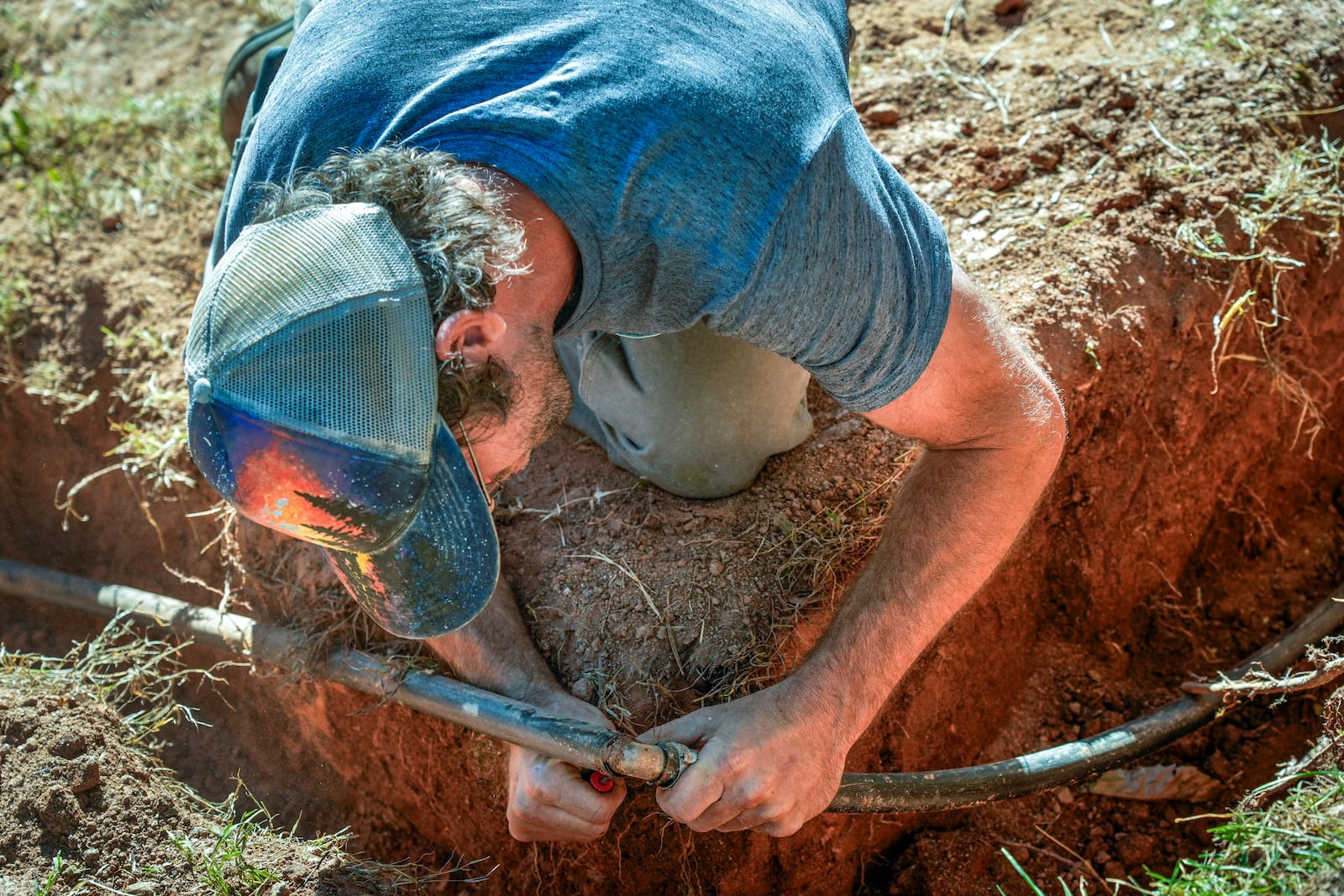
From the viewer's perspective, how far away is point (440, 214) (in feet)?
4.56

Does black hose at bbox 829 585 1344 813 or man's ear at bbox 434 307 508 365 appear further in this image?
black hose at bbox 829 585 1344 813

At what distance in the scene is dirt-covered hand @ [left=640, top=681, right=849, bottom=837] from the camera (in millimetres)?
1727

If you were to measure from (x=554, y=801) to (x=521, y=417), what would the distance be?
722mm

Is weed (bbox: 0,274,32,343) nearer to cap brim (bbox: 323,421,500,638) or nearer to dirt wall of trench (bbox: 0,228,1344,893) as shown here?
dirt wall of trench (bbox: 0,228,1344,893)

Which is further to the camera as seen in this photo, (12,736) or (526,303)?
(12,736)

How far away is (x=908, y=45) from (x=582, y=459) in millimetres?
1732

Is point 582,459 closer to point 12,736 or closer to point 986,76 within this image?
point 12,736

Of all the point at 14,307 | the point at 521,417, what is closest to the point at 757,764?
the point at 521,417

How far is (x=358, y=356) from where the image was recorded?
1.33 metres

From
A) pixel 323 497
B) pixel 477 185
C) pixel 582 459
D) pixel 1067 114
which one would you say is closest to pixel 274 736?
pixel 582 459

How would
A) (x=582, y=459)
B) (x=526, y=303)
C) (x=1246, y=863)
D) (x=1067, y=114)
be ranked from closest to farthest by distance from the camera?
(x=526, y=303)
(x=1246, y=863)
(x=582, y=459)
(x=1067, y=114)

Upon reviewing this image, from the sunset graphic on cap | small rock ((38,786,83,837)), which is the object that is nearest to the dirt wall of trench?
small rock ((38,786,83,837))

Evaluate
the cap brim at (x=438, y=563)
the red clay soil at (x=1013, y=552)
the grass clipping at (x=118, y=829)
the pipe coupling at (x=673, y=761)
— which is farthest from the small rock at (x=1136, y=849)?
the cap brim at (x=438, y=563)

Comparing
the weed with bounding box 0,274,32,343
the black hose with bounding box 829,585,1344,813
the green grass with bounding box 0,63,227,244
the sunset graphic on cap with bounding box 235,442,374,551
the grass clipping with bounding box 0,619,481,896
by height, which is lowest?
the grass clipping with bounding box 0,619,481,896
